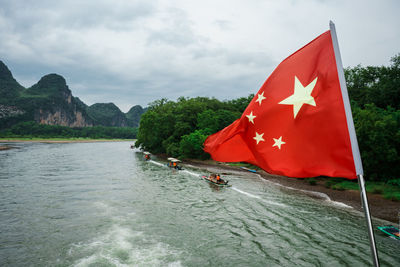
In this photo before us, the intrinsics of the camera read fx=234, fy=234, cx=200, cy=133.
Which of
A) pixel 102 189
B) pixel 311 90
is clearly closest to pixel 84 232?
pixel 102 189

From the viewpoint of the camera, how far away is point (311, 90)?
618 cm

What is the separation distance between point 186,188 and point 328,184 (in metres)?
21.2

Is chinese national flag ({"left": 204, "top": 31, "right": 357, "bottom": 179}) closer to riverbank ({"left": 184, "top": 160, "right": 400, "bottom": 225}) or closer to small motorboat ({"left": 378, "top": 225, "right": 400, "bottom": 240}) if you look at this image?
small motorboat ({"left": 378, "top": 225, "right": 400, "bottom": 240})

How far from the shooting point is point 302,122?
251 inches

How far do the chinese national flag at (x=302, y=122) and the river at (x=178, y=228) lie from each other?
11.0 m

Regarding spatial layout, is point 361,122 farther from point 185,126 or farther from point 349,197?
point 185,126

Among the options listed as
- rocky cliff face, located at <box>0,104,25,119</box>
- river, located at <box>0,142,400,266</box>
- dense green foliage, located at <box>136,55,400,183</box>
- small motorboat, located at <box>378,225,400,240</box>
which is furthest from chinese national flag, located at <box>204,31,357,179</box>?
rocky cliff face, located at <box>0,104,25,119</box>

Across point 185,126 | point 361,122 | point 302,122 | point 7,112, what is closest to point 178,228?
point 302,122

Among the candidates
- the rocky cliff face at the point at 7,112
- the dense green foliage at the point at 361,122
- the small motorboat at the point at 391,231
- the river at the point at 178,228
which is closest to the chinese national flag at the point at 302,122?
the river at the point at 178,228

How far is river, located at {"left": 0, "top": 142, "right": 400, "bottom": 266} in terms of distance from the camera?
15.6 m

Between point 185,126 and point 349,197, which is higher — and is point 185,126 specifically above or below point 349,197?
above

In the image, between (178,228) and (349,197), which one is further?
(349,197)

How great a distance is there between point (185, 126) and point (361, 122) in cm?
5351

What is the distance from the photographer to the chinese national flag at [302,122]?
18.3 ft
